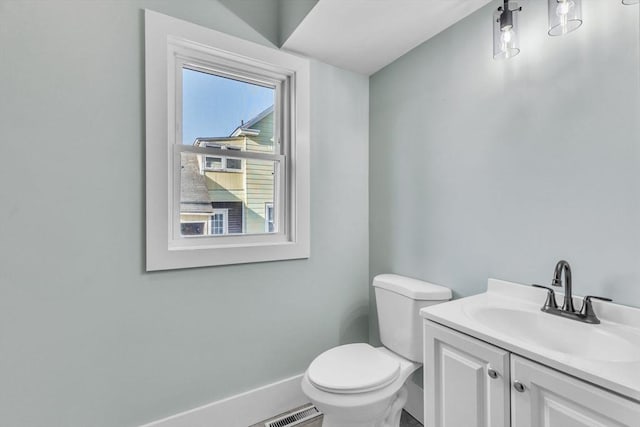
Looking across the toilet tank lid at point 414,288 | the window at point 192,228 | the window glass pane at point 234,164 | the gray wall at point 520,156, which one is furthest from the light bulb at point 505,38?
the window at point 192,228

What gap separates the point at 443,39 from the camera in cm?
158

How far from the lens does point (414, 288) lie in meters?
1.57

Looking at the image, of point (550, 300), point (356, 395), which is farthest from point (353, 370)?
point (550, 300)

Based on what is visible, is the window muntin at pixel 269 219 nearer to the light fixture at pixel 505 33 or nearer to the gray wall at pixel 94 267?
the gray wall at pixel 94 267

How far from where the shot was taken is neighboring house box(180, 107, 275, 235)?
1.59 m

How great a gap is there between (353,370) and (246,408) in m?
0.69

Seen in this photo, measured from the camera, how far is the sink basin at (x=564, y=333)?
2.90ft

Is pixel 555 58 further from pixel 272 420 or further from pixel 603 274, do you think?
pixel 272 420

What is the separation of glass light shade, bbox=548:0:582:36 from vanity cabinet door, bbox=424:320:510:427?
3.62 ft

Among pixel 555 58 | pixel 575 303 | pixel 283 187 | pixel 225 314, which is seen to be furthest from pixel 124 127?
pixel 575 303

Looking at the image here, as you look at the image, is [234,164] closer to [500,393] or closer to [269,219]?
[269,219]

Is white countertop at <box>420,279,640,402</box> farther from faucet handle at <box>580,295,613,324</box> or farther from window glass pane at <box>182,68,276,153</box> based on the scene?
window glass pane at <box>182,68,276,153</box>

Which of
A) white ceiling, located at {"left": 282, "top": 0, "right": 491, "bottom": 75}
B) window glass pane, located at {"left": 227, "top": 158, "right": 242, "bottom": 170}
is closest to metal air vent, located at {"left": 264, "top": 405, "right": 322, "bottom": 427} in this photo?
window glass pane, located at {"left": 227, "top": 158, "right": 242, "bottom": 170}

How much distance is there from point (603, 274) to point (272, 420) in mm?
Answer: 1719
